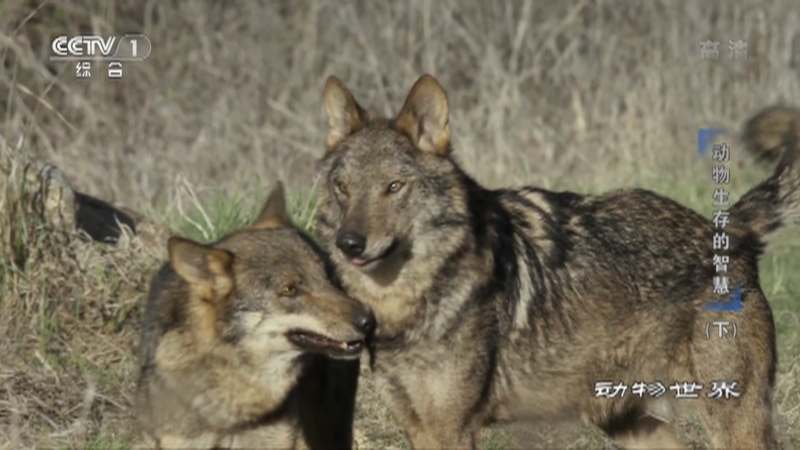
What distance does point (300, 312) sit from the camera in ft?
16.6

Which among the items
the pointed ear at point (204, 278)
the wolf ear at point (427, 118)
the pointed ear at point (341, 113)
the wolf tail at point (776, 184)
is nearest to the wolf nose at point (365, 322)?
the pointed ear at point (204, 278)

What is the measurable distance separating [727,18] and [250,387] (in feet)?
28.8

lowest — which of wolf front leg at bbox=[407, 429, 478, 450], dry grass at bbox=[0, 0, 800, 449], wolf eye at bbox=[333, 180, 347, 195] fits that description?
wolf front leg at bbox=[407, 429, 478, 450]

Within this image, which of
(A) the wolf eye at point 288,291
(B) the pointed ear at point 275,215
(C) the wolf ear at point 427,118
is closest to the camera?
(A) the wolf eye at point 288,291

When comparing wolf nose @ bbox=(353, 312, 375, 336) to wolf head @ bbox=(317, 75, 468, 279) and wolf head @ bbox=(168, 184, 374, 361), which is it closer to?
wolf head @ bbox=(168, 184, 374, 361)

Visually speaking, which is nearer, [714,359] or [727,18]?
[714,359]

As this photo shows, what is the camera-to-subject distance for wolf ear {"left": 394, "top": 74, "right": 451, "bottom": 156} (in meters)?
5.60

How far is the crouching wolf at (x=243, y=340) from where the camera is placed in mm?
5055

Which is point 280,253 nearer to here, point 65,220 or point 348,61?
point 65,220

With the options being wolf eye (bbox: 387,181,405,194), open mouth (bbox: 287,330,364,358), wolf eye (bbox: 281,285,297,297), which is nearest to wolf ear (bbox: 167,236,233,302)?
wolf eye (bbox: 281,285,297,297)

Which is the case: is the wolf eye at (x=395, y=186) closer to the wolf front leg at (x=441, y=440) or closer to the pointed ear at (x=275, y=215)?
the pointed ear at (x=275, y=215)

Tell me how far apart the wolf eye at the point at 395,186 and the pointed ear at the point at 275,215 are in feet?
2.15

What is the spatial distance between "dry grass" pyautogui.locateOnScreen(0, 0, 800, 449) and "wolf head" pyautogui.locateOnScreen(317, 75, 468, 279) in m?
2.26

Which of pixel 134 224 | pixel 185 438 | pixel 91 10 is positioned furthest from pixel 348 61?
pixel 185 438
